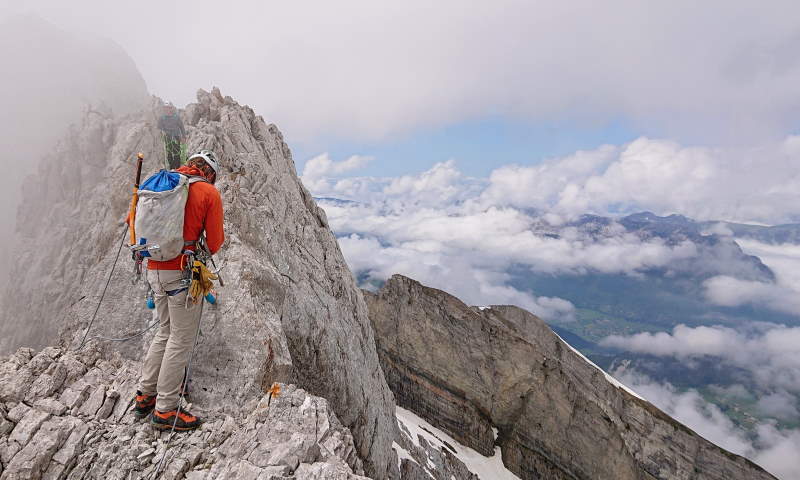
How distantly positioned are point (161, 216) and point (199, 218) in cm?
74

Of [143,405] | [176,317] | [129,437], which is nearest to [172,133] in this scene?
[176,317]

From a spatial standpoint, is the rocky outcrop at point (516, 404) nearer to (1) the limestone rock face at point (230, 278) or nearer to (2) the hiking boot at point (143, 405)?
(1) the limestone rock face at point (230, 278)

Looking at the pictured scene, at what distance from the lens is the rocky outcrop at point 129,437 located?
768cm

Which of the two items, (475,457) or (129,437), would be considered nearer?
(129,437)

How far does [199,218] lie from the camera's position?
8344mm

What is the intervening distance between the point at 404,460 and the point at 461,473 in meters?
24.7

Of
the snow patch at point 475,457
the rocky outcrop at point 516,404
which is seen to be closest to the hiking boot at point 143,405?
the snow patch at point 475,457

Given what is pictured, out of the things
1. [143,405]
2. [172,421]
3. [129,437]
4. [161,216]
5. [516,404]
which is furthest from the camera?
[516,404]

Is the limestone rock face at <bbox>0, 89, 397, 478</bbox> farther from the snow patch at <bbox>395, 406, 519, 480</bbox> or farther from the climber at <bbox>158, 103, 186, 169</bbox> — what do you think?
the snow patch at <bbox>395, 406, 519, 480</bbox>

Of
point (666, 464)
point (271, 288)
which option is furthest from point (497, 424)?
point (271, 288)

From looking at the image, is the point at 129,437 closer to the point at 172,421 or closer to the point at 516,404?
the point at 172,421

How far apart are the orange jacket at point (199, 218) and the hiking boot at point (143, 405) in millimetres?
3023

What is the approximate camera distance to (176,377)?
8.41 metres

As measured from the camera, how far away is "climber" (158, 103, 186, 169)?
23.1 m
